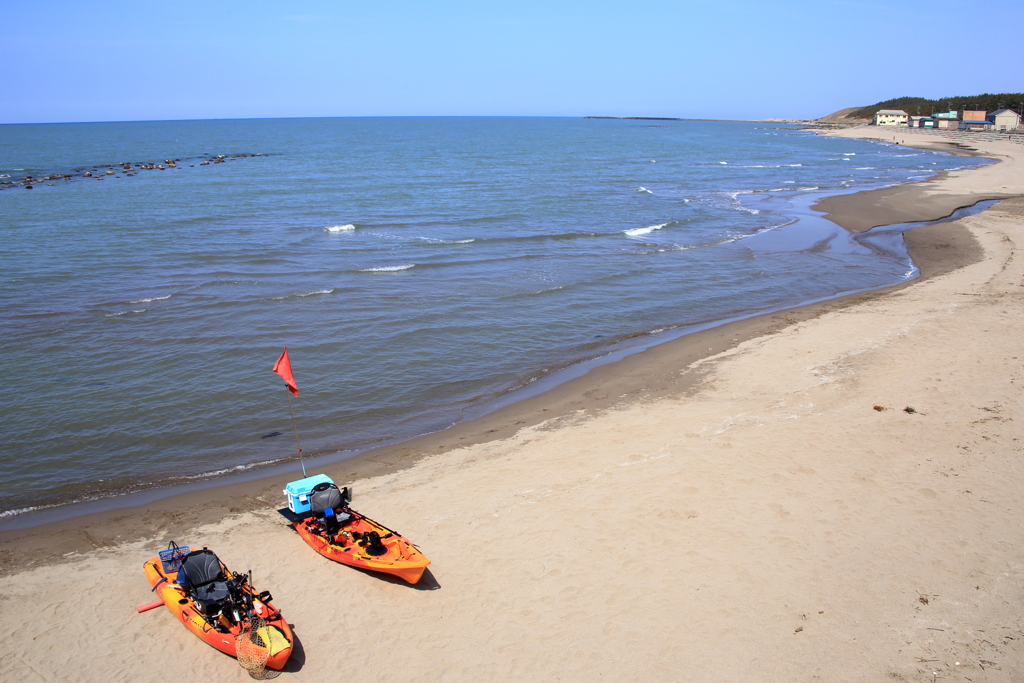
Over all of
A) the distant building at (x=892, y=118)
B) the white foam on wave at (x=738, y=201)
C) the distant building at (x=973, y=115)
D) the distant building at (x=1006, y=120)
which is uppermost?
the distant building at (x=892, y=118)

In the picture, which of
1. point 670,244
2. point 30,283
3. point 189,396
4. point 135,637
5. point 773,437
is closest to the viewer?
point 135,637

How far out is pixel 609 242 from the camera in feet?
121

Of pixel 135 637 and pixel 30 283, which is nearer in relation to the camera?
pixel 135 637

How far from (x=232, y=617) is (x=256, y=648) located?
0.86 m

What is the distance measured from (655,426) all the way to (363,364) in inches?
370

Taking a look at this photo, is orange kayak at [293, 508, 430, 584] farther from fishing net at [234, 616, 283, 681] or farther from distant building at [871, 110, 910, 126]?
distant building at [871, 110, 910, 126]

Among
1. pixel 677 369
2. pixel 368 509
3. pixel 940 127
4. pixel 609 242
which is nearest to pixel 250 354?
pixel 368 509

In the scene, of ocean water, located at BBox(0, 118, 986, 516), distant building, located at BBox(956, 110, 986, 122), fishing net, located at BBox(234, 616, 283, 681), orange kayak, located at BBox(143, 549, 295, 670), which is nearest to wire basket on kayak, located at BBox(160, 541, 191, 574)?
orange kayak, located at BBox(143, 549, 295, 670)

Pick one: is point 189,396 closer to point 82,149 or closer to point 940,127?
point 82,149

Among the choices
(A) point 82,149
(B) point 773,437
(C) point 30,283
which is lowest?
(B) point 773,437

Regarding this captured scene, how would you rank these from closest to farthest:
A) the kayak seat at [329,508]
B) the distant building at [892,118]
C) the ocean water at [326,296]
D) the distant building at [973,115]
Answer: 1. the kayak seat at [329,508]
2. the ocean water at [326,296]
3. the distant building at [973,115]
4. the distant building at [892,118]

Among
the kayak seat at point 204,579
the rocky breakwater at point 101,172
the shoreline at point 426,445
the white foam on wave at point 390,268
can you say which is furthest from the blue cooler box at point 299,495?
the rocky breakwater at point 101,172

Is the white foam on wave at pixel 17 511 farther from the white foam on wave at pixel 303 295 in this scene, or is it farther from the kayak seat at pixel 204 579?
the white foam on wave at pixel 303 295

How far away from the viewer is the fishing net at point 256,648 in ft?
27.9
